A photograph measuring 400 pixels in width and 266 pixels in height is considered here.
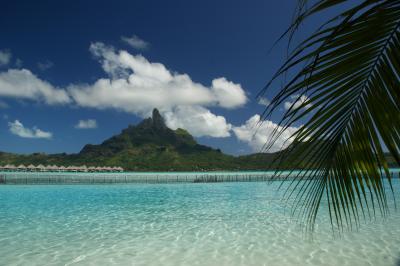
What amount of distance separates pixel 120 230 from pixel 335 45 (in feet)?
37.2

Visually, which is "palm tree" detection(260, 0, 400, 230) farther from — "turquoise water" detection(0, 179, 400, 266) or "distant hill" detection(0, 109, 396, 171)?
"distant hill" detection(0, 109, 396, 171)

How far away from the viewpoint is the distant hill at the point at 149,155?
144250 millimetres

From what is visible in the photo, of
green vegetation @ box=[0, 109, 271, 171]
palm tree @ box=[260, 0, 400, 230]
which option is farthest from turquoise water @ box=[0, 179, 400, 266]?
green vegetation @ box=[0, 109, 271, 171]

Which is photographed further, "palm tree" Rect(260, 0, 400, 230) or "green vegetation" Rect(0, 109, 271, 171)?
"green vegetation" Rect(0, 109, 271, 171)

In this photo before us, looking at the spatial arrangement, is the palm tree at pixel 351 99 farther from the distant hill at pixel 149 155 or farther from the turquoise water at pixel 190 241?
the distant hill at pixel 149 155

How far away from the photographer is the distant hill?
144250 millimetres

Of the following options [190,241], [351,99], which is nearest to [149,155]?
[190,241]

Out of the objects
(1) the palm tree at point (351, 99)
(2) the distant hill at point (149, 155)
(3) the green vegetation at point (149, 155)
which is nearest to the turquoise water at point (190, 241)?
(1) the palm tree at point (351, 99)

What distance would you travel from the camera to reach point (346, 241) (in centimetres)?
900

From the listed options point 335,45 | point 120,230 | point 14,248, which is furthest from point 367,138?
point 120,230

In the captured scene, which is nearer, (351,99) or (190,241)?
(351,99)

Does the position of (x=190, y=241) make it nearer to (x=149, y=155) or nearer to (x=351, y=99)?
(x=351, y=99)

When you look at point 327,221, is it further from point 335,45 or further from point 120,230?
point 335,45

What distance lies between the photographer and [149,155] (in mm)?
158500
